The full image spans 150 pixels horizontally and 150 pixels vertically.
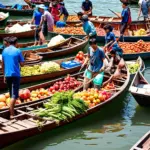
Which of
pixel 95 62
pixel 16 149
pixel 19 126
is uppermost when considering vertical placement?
pixel 95 62

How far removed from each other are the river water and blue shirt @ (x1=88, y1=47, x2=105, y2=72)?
1.11 metres

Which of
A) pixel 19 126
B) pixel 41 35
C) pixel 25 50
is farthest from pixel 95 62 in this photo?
pixel 41 35

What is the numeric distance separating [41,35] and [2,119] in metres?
7.56

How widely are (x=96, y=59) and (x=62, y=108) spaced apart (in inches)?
73.2

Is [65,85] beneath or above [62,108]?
above

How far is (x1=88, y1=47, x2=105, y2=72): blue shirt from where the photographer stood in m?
10.6

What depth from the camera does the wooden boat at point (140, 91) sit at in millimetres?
10452

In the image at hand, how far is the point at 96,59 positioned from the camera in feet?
34.9

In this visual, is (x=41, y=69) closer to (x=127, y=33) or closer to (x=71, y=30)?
(x=71, y=30)

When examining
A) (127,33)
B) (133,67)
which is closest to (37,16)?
(127,33)

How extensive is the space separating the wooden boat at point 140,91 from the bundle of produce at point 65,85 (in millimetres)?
1614

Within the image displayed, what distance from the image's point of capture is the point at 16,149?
887cm

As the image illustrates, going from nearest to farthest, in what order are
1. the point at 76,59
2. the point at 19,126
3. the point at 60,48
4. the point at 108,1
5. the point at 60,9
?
the point at 19,126, the point at 76,59, the point at 60,48, the point at 60,9, the point at 108,1

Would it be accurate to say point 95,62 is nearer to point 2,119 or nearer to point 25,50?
point 2,119
